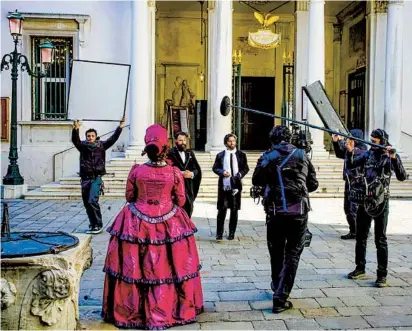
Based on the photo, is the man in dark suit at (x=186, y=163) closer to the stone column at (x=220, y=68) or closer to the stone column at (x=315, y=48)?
the stone column at (x=220, y=68)

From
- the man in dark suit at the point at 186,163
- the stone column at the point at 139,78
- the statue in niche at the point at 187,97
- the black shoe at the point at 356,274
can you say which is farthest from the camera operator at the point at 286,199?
the statue in niche at the point at 187,97

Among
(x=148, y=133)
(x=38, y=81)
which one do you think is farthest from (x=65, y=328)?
(x=38, y=81)

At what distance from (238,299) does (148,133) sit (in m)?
2.01

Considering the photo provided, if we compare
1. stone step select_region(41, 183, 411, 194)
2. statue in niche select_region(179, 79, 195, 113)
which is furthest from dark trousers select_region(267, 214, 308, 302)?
statue in niche select_region(179, 79, 195, 113)

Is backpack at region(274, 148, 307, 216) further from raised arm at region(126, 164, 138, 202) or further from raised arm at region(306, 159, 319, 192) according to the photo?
raised arm at region(126, 164, 138, 202)

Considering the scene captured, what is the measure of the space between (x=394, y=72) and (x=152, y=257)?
549 inches

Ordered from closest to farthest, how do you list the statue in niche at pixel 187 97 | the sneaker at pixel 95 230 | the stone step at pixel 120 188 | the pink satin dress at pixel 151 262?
the pink satin dress at pixel 151 262 → the sneaker at pixel 95 230 → the stone step at pixel 120 188 → the statue in niche at pixel 187 97

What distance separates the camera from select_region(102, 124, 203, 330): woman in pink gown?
4.54 metres

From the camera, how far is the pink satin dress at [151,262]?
178 inches

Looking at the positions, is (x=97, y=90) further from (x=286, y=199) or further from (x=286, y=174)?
(x=286, y=199)

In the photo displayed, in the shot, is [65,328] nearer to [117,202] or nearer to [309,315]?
[309,315]

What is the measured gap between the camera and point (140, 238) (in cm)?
456

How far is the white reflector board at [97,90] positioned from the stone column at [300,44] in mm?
10875

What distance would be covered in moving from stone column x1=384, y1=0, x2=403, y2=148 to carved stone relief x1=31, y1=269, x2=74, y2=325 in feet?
46.5
